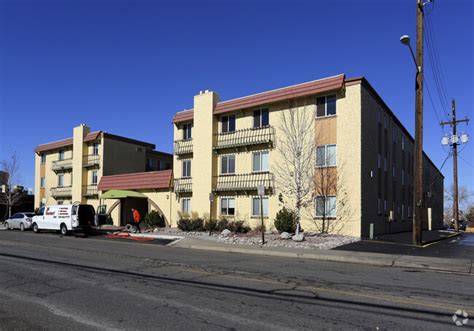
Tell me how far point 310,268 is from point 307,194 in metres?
12.5

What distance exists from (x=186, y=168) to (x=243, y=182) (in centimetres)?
611

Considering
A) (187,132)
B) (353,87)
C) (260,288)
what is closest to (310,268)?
(260,288)

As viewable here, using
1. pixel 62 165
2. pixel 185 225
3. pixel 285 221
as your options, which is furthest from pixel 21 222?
pixel 285 221

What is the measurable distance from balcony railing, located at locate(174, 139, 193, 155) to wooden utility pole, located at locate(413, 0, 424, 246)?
17.2 m

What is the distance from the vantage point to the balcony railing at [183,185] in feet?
103

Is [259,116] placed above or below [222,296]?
above

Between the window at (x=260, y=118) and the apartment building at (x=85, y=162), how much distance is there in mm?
17494

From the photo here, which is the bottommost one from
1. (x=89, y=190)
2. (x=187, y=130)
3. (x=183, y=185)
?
(x=89, y=190)

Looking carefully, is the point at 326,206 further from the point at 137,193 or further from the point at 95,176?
the point at 95,176

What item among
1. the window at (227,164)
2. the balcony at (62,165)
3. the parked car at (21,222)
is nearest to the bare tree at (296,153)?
the window at (227,164)

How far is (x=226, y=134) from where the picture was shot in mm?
29562

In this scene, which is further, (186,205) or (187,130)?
(187,130)

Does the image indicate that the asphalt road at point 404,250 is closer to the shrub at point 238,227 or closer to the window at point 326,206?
the window at point 326,206

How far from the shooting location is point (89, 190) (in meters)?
40.2
